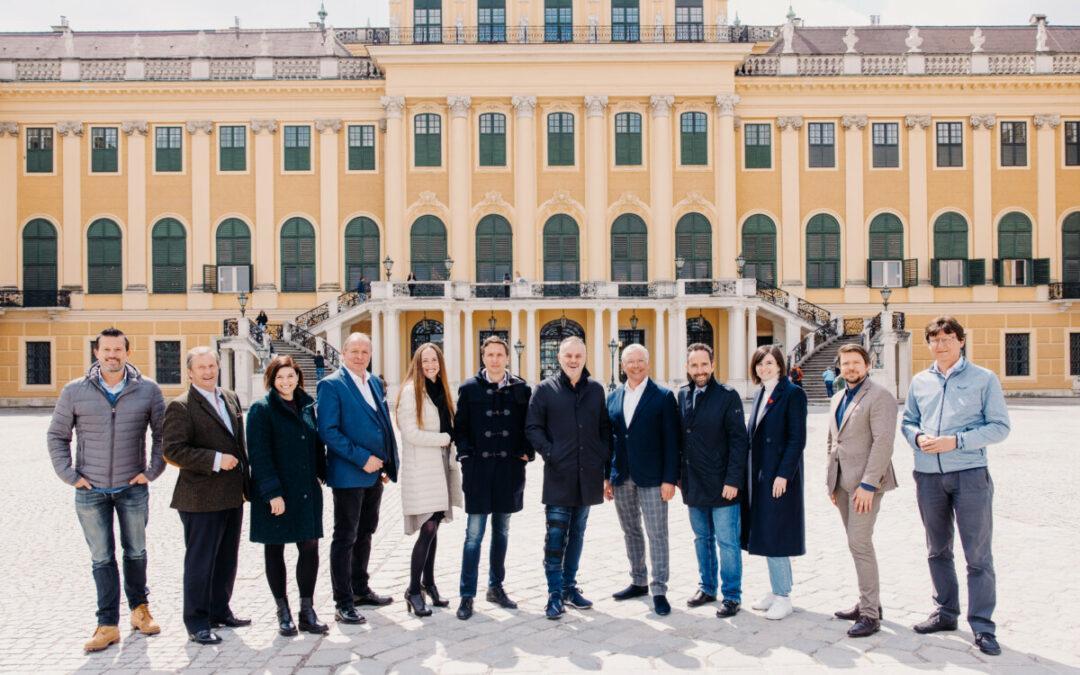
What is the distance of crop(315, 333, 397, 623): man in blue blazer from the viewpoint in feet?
23.7

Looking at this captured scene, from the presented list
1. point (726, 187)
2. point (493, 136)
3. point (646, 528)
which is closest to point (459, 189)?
point (493, 136)

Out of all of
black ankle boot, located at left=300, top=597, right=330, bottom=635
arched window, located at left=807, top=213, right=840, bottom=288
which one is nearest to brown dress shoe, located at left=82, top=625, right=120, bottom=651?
black ankle boot, located at left=300, top=597, right=330, bottom=635

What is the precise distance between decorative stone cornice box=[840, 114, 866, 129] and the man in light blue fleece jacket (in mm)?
33201

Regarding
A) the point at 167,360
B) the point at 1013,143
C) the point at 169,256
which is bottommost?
the point at 167,360

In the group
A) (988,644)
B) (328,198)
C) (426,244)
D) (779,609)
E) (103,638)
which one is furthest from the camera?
(328,198)

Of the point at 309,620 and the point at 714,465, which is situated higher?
the point at 714,465

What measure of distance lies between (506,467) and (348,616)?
1.59m

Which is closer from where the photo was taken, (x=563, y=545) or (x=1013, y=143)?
(x=563, y=545)

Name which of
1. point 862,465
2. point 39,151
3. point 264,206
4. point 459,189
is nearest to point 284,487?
point 862,465

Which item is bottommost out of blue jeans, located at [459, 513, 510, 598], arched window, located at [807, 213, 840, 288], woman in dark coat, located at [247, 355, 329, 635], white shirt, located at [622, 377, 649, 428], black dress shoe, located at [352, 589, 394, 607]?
black dress shoe, located at [352, 589, 394, 607]

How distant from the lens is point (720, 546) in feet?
24.4

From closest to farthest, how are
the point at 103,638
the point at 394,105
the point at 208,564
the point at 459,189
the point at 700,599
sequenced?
the point at 103,638 → the point at 208,564 → the point at 700,599 → the point at 394,105 → the point at 459,189

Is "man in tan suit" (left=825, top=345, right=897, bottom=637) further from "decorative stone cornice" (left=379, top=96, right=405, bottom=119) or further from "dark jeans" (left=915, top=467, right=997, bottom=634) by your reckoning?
"decorative stone cornice" (left=379, top=96, right=405, bottom=119)

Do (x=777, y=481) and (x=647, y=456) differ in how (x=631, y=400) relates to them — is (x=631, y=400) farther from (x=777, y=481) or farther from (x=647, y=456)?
(x=777, y=481)
